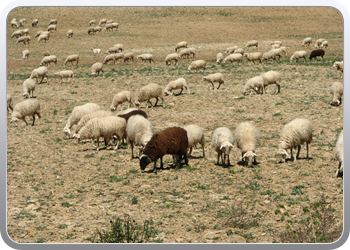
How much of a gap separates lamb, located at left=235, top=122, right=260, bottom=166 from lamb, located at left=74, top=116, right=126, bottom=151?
4841 millimetres

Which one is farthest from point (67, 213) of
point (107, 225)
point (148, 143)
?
point (148, 143)

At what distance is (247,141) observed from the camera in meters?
12.1

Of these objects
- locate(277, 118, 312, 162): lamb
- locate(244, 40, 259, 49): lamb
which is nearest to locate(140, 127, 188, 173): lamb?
locate(277, 118, 312, 162): lamb

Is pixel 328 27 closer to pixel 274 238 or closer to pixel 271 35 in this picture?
pixel 271 35

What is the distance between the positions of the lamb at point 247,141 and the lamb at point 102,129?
15.9 feet

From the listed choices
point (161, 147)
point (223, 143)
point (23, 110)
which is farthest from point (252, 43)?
point (161, 147)

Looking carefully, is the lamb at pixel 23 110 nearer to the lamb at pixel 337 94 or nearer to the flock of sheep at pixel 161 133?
the flock of sheep at pixel 161 133

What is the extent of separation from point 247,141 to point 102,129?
229 inches

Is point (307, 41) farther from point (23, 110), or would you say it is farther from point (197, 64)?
point (23, 110)

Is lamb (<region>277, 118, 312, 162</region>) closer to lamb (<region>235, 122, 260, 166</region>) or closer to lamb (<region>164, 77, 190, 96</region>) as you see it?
lamb (<region>235, 122, 260, 166</region>)

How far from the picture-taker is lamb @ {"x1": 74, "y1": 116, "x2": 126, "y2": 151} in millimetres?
14164

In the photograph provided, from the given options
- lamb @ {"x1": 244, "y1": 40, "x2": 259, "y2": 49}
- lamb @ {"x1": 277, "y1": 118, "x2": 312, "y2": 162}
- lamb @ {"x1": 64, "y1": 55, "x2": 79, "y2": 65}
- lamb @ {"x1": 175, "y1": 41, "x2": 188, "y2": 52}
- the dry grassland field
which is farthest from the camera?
lamb @ {"x1": 175, "y1": 41, "x2": 188, "y2": 52}

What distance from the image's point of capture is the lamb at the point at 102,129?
46.5 ft

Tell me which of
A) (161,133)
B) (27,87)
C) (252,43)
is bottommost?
(161,133)
